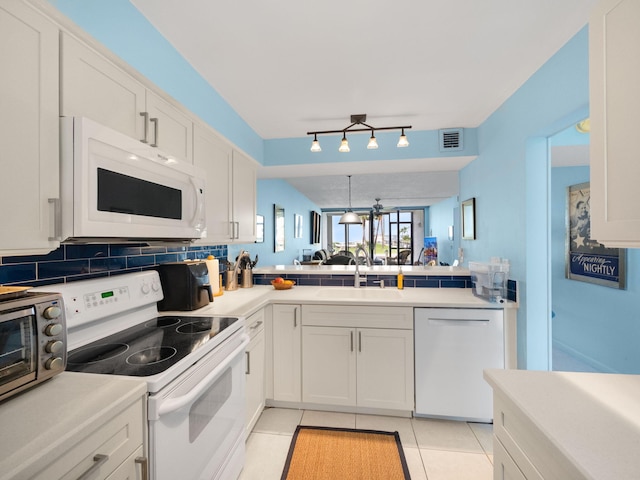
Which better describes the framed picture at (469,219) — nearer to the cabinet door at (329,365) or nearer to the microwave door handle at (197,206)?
the cabinet door at (329,365)

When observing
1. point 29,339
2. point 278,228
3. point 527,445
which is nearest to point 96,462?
point 29,339

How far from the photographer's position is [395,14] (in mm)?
1418

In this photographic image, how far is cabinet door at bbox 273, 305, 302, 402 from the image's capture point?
2188mm

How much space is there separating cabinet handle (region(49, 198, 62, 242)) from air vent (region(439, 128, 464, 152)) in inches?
111

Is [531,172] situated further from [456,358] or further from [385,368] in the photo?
[385,368]

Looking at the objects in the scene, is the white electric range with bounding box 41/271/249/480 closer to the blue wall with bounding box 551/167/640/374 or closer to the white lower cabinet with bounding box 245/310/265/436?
the white lower cabinet with bounding box 245/310/265/436

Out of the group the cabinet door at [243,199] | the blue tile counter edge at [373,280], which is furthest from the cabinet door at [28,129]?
the blue tile counter edge at [373,280]

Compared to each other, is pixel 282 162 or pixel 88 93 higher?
pixel 282 162

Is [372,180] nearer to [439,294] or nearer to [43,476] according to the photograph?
[439,294]

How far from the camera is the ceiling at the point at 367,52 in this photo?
1396 mm

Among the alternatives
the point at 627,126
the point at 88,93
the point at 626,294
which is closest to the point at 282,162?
the point at 88,93

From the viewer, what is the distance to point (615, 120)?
0.79m

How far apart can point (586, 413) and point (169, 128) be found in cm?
194

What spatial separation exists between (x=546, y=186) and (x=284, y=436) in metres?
2.39
